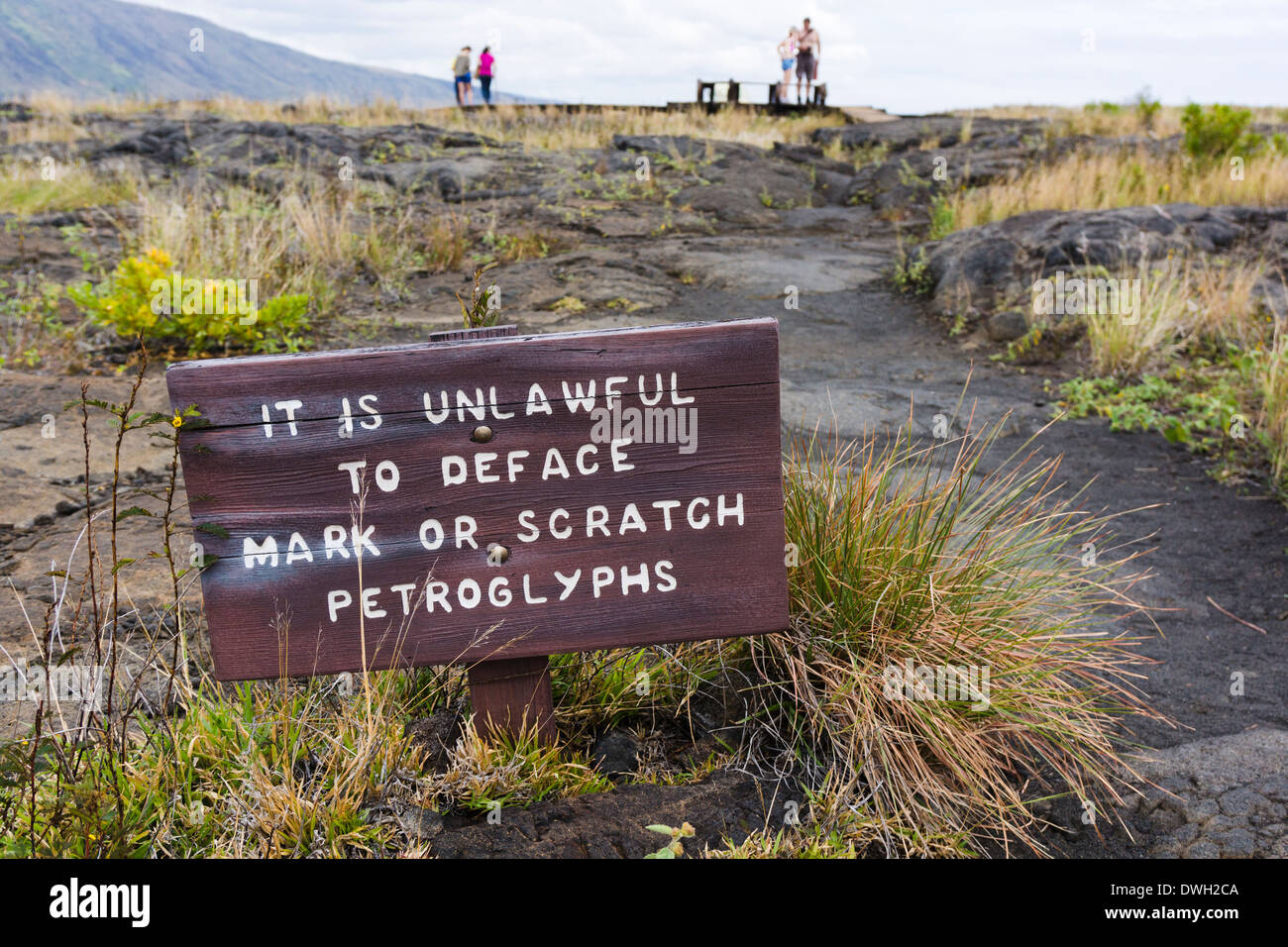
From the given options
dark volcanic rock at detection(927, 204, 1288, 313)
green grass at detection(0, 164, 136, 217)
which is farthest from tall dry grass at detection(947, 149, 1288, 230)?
green grass at detection(0, 164, 136, 217)

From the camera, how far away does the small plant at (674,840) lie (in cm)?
201

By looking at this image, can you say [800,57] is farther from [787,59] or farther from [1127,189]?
[1127,189]

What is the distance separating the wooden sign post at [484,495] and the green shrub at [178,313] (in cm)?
435

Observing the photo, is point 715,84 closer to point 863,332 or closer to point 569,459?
point 863,332

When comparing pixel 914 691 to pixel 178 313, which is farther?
pixel 178 313

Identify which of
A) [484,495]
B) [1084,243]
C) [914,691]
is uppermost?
[1084,243]

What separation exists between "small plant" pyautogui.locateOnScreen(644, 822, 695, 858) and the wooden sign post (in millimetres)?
415

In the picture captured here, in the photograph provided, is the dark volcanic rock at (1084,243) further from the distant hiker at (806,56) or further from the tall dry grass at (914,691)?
the distant hiker at (806,56)

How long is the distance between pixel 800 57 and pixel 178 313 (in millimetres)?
24920

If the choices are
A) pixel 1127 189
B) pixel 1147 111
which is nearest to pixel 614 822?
pixel 1127 189

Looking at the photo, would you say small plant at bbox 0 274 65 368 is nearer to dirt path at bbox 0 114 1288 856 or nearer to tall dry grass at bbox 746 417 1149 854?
dirt path at bbox 0 114 1288 856

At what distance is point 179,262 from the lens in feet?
23.6

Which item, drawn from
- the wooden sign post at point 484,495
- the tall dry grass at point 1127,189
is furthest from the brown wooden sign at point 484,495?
the tall dry grass at point 1127,189

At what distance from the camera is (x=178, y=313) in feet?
19.5
